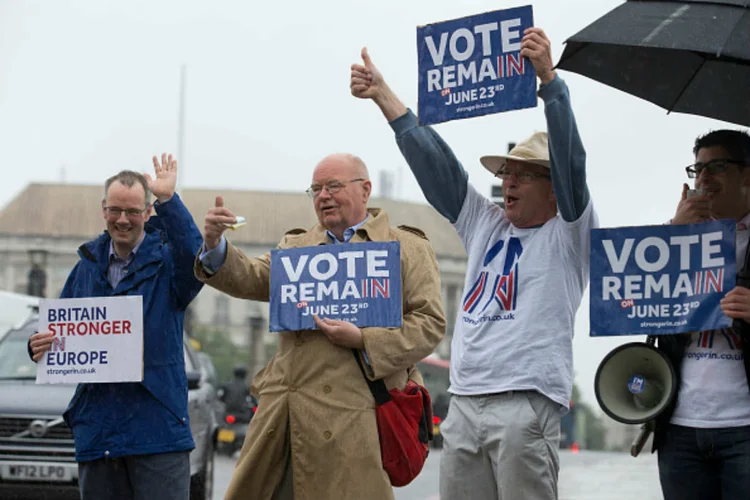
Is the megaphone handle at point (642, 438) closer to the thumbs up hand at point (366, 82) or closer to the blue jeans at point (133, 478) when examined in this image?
the thumbs up hand at point (366, 82)

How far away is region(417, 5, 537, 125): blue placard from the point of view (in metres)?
5.04

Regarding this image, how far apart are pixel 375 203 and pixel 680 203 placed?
94039 mm

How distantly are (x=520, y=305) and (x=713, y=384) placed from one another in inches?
31.3

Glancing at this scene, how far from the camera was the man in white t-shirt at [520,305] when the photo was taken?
16.1ft

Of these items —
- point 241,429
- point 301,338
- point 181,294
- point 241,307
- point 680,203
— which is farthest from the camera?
point 241,307

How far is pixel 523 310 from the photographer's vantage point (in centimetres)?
505

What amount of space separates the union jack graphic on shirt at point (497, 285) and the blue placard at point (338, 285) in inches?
11.4

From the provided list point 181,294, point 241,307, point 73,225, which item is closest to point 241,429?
point 181,294

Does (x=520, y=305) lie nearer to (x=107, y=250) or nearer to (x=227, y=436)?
(x=107, y=250)

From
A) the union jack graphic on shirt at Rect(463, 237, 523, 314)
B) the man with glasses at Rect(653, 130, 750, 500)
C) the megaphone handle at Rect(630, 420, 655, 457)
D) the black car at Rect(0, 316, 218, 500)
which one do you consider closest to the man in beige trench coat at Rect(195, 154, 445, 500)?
the union jack graphic on shirt at Rect(463, 237, 523, 314)

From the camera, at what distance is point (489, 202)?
542cm

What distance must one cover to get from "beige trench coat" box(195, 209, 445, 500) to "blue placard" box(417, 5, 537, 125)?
63cm

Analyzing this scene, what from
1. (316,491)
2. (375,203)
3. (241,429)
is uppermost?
(375,203)

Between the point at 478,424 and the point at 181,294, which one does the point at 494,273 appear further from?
the point at 181,294
